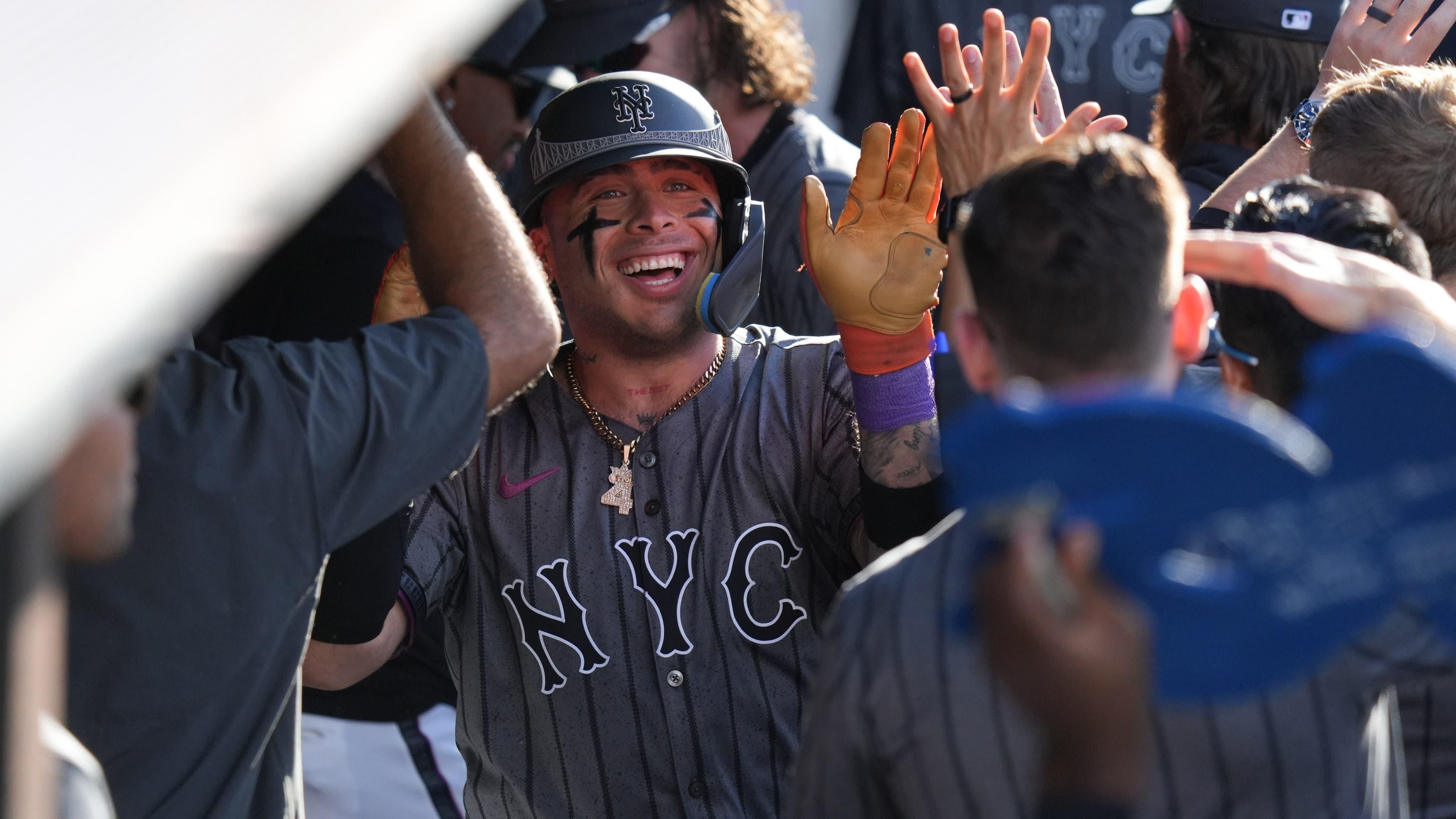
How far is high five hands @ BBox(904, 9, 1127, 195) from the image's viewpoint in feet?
6.48

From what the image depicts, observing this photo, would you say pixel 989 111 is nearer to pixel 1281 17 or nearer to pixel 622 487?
pixel 622 487

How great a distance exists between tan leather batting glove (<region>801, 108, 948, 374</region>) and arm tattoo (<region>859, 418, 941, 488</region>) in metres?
0.10

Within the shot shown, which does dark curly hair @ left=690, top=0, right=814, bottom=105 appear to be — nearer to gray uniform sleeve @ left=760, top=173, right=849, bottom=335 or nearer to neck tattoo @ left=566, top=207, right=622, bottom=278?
gray uniform sleeve @ left=760, top=173, right=849, bottom=335

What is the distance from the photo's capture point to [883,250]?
2.10m

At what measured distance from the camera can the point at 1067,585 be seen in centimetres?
89

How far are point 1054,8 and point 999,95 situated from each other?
327 centimetres

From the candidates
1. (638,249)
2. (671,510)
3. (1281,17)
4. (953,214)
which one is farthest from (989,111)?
(1281,17)

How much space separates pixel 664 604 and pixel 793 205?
1.45 meters

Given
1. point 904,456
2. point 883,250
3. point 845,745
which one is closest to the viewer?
→ point 845,745

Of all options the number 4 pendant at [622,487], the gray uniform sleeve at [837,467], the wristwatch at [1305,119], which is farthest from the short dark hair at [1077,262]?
the wristwatch at [1305,119]

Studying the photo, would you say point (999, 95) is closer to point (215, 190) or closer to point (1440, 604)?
point (1440, 604)

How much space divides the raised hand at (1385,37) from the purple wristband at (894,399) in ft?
4.12

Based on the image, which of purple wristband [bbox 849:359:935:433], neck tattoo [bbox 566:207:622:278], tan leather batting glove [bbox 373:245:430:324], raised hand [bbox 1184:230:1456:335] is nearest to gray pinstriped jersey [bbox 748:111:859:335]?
neck tattoo [bbox 566:207:622:278]

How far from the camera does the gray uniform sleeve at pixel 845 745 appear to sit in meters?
1.29
